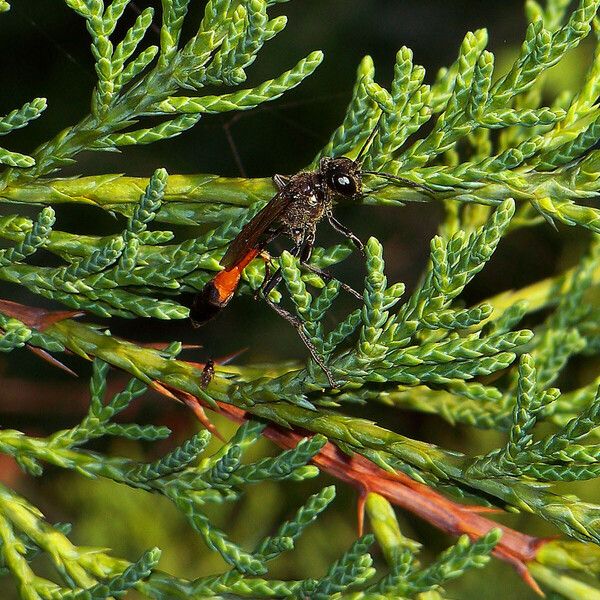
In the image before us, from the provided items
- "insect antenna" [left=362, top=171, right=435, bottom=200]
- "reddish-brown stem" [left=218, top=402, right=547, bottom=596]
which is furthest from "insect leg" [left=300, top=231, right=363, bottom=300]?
"reddish-brown stem" [left=218, top=402, right=547, bottom=596]

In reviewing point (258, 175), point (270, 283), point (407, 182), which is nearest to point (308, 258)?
point (270, 283)

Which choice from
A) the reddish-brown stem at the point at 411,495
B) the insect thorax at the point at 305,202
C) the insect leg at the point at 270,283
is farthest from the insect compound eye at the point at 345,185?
the reddish-brown stem at the point at 411,495

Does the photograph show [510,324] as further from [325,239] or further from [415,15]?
[415,15]

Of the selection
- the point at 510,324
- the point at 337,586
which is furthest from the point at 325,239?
the point at 337,586

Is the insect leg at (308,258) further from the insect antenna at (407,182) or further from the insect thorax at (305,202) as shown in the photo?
the insect antenna at (407,182)

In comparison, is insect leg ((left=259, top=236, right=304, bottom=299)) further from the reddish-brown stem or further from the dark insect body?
the reddish-brown stem
